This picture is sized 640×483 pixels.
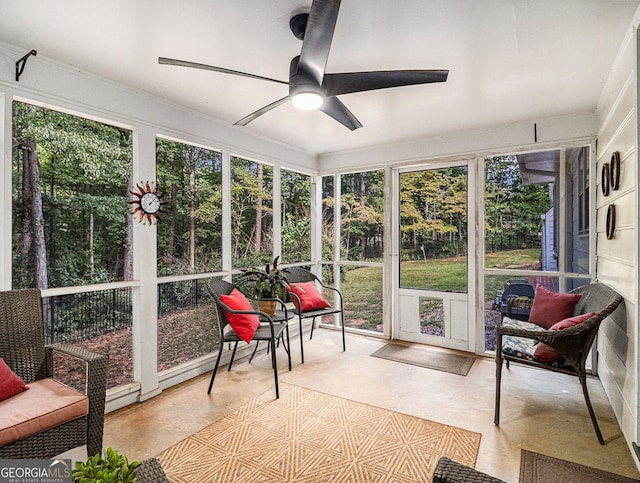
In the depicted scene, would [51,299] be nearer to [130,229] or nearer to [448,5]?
[130,229]

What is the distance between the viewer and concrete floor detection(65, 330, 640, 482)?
7.04ft

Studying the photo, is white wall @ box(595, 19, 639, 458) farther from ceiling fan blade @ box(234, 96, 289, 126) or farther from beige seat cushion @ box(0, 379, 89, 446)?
beige seat cushion @ box(0, 379, 89, 446)

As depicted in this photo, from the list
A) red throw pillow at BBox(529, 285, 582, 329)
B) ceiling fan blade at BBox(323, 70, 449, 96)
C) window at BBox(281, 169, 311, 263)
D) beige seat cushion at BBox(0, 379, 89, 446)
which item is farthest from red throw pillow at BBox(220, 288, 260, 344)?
red throw pillow at BBox(529, 285, 582, 329)

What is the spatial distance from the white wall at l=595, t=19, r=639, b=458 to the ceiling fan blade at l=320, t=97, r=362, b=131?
1.65 meters

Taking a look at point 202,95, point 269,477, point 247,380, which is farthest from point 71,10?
point 247,380

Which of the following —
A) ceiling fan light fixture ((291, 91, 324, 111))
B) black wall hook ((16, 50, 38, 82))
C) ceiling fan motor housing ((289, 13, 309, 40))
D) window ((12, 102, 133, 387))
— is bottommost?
window ((12, 102, 133, 387))

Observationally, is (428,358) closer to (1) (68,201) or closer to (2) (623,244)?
(2) (623,244)

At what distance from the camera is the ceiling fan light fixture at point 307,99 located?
1884 millimetres

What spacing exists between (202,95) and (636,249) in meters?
3.21

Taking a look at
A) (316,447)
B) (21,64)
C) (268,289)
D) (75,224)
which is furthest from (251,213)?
(316,447)

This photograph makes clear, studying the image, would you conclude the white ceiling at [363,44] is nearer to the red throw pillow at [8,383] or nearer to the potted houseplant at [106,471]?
the red throw pillow at [8,383]

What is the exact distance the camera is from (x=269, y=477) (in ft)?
6.25

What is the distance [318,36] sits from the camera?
4.97 feet

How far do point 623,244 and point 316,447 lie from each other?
242 centimetres
